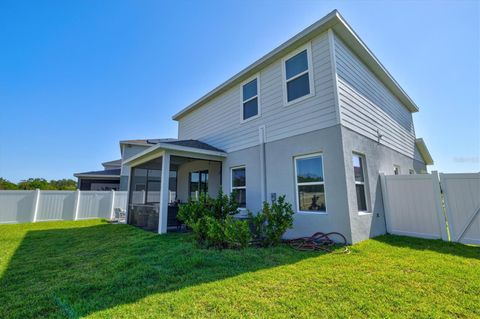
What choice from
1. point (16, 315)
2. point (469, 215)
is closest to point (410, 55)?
point (469, 215)

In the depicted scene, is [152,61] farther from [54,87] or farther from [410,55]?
[410,55]

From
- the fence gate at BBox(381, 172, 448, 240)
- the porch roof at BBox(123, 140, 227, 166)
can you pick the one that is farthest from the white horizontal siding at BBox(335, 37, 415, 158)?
the porch roof at BBox(123, 140, 227, 166)

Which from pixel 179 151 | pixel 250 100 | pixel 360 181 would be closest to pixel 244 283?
pixel 360 181

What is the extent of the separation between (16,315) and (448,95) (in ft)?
46.8

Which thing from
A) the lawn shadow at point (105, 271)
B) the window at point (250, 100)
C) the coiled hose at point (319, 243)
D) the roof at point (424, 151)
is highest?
the window at point (250, 100)

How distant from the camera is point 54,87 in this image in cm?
1124

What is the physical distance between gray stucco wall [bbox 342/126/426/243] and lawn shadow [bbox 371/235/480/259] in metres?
0.41

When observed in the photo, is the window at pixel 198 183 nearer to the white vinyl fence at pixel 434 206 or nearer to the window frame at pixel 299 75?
the window frame at pixel 299 75

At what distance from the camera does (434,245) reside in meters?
4.89

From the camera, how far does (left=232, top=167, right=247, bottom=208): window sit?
7616 millimetres

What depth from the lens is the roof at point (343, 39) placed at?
557 centimetres

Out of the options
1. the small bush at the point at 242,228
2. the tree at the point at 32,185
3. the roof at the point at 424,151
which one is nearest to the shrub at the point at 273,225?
the small bush at the point at 242,228

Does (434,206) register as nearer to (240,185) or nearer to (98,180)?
(240,185)

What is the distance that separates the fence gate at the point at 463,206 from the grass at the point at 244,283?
0.48 metres
